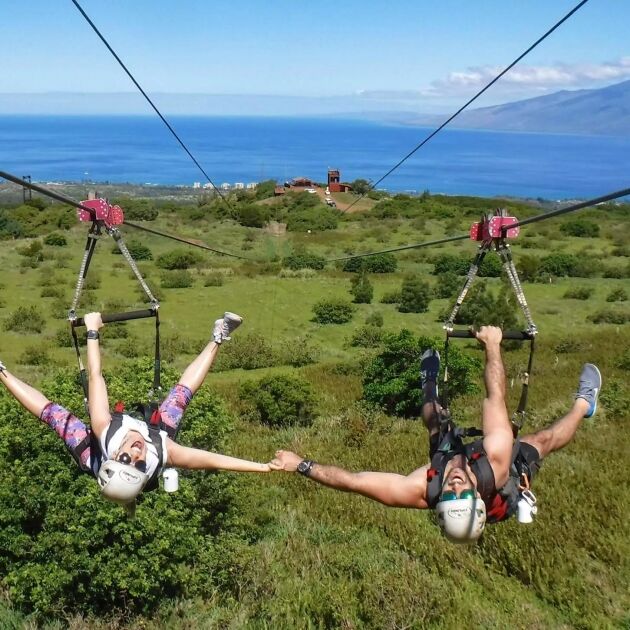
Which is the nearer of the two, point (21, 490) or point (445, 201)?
point (21, 490)

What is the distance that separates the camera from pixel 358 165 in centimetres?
10631

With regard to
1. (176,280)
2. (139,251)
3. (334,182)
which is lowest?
(139,251)

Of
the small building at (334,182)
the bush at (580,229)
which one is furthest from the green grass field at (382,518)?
the small building at (334,182)

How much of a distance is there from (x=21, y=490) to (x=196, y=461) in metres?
4.21

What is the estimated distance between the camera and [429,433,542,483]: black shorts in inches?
192

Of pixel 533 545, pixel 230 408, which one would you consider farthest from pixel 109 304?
pixel 533 545

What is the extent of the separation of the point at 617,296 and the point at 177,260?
71.6 feet

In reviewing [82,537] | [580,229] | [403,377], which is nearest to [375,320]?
[403,377]

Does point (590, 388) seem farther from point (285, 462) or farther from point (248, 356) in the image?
point (248, 356)

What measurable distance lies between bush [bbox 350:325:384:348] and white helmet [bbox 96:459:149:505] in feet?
66.3

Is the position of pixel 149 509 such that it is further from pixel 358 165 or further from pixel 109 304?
pixel 358 165

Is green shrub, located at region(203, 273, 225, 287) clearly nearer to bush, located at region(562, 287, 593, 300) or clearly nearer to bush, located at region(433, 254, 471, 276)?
bush, located at region(433, 254, 471, 276)

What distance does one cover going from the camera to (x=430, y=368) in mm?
5699

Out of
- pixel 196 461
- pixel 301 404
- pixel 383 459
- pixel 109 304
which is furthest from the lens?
pixel 109 304
